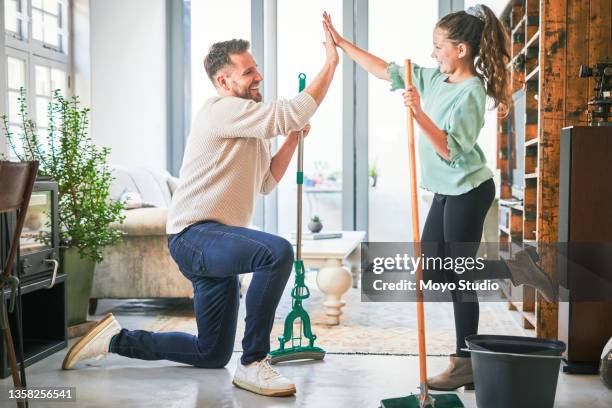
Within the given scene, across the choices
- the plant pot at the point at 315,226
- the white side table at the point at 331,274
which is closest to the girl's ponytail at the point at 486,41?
the white side table at the point at 331,274

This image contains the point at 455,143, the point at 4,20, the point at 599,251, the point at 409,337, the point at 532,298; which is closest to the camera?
the point at 455,143

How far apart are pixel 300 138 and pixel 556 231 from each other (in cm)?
122

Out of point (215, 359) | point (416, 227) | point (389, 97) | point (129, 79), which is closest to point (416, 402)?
point (416, 227)

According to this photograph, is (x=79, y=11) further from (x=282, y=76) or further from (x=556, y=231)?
(x=556, y=231)

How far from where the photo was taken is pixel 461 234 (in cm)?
275

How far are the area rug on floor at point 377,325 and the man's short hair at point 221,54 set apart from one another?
4.39 ft

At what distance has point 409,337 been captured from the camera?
3.95 meters

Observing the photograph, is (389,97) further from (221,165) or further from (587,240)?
(221,165)

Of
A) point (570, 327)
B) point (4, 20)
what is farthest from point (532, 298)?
point (4, 20)

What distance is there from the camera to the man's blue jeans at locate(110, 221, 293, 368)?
2869mm

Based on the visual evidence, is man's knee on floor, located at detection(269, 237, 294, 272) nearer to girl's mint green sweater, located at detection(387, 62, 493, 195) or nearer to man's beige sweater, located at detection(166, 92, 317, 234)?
man's beige sweater, located at detection(166, 92, 317, 234)

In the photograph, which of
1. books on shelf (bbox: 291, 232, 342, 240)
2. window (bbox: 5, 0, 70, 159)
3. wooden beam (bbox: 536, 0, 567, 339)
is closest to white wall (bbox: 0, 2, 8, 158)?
window (bbox: 5, 0, 70, 159)

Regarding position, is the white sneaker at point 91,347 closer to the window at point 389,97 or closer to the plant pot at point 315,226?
the plant pot at point 315,226

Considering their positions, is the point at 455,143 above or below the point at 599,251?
above
